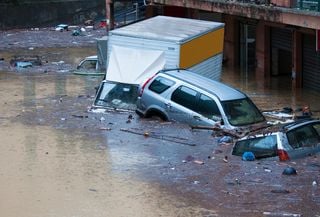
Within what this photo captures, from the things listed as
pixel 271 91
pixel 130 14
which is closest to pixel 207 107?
pixel 271 91

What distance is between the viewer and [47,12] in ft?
195

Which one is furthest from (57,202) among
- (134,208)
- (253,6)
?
(253,6)

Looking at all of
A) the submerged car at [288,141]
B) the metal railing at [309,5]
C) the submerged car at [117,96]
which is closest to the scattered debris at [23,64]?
the submerged car at [117,96]

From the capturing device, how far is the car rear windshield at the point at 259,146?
18.9m

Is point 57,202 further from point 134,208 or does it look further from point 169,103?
point 169,103

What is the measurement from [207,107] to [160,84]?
6.44 feet

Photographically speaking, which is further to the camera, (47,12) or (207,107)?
(47,12)

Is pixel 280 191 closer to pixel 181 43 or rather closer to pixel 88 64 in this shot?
pixel 181 43

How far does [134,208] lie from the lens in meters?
16.2

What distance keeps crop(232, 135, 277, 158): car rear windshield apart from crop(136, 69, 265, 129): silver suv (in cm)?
230

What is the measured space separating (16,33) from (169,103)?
33236mm

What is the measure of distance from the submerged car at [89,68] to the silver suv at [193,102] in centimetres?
1083

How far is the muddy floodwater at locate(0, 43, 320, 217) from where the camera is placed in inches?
638

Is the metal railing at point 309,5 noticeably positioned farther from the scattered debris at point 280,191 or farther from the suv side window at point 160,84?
the scattered debris at point 280,191
